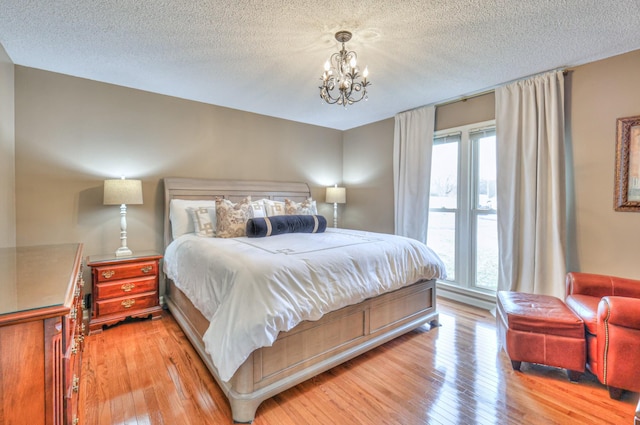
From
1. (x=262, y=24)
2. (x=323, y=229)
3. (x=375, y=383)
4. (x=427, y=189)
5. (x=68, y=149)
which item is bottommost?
(x=375, y=383)

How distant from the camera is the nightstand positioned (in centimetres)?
272

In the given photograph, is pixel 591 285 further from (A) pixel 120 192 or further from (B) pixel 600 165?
(A) pixel 120 192

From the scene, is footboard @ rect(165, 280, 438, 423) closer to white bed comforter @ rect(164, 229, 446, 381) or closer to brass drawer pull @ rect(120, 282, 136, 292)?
white bed comforter @ rect(164, 229, 446, 381)

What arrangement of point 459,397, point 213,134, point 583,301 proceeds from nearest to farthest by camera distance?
point 459,397, point 583,301, point 213,134

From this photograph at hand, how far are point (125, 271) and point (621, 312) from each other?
3.93 meters

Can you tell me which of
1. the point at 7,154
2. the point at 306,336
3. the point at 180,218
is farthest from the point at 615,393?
the point at 7,154

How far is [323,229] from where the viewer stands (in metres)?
3.41

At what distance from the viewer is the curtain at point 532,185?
9.10 ft

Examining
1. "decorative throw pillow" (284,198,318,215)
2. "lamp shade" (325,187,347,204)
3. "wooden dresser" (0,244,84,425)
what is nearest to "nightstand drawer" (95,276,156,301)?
"decorative throw pillow" (284,198,318,215)

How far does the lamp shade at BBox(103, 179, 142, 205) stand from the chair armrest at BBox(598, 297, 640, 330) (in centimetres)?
390

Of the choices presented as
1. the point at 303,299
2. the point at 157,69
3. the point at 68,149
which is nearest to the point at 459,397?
the point at 303,299

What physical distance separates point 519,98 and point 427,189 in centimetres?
139

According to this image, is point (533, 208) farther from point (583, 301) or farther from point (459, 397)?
point (459, 397)

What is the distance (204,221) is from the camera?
3.14m
